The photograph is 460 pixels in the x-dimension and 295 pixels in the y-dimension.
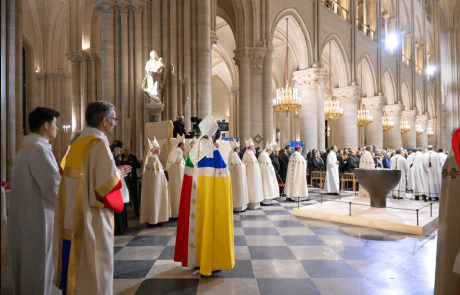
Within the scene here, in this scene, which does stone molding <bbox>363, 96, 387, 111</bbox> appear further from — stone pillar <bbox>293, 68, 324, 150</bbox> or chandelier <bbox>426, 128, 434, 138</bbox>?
chandelier <bbox>426, 128, 434, 138</bbox>

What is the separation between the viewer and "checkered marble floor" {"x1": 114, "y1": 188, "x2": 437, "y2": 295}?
10.2ft

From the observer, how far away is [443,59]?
3516 centimetres

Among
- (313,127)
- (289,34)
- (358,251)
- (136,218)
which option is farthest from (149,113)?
(289,34)

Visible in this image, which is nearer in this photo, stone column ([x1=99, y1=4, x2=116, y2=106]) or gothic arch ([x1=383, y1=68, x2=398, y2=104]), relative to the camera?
stone column ([x1=99, y1=4, x2=116, y2=106])

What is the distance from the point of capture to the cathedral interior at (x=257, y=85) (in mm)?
3537

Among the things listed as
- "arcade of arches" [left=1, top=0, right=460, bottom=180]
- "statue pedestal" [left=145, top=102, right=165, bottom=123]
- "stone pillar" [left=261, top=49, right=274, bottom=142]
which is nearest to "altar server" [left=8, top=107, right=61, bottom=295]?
"arcade of arches" [left=1, top=0, right=460, bottom=180]

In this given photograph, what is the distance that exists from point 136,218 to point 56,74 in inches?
533

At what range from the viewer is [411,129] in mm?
27859

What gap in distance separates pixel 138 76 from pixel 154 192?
14.9 ft

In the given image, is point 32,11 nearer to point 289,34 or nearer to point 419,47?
point 289,34

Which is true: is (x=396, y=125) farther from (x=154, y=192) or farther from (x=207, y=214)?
(x=207, y=214)

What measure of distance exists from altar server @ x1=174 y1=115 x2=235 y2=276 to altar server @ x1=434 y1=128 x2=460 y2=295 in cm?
188

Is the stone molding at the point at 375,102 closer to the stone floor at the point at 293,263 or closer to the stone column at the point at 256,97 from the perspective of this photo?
the stone column at the point at 256,97

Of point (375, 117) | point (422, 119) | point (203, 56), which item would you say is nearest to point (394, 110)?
point (375, 117)
